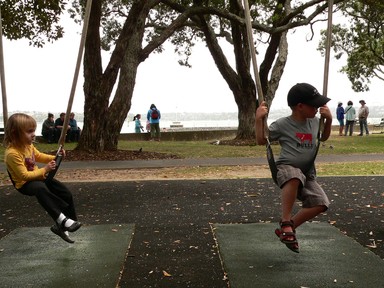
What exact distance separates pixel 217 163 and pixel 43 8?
21.0 feet

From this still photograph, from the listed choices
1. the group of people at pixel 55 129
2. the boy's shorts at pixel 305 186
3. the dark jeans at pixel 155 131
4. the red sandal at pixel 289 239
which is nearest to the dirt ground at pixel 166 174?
the boy's shorts at pixel 305 186

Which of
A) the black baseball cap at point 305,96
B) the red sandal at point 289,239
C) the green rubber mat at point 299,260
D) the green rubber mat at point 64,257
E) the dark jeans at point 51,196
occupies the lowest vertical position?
the green rubber mat at point 64,257

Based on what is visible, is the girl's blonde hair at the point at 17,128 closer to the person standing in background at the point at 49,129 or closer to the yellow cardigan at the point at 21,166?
the yellow cardigan at the point at 21,166

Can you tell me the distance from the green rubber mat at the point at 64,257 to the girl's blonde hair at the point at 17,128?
97 centimetres

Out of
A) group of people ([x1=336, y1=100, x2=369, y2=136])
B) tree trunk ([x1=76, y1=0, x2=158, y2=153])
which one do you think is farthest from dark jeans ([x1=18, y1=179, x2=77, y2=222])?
group of people ([x1=336, y1=100, x2=369, y2=136])

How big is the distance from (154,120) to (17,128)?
18.1 meters

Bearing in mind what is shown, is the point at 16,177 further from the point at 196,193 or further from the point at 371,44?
Result: the point at 371,44

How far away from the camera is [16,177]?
14.4 ft

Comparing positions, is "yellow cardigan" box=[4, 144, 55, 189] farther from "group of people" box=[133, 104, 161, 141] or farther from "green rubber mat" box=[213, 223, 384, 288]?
"group of people" box=[133, 104, 161, 141]

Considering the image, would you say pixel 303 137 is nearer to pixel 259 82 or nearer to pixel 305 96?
pixel 305 96

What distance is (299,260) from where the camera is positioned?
13.7ft

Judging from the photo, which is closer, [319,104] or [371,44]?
[319,104]

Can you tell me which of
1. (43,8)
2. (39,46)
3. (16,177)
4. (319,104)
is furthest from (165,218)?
(39,46)

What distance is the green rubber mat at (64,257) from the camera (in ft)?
12.2
